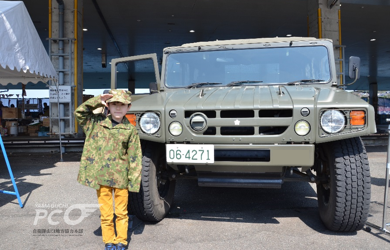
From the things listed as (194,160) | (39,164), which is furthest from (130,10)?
(194,160)

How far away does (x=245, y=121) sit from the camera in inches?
111

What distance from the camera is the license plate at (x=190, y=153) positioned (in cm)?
285

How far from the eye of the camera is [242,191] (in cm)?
463

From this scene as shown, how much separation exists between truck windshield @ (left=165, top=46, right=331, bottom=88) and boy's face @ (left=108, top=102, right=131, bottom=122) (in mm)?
1386

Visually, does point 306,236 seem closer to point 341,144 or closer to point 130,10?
point 341,144

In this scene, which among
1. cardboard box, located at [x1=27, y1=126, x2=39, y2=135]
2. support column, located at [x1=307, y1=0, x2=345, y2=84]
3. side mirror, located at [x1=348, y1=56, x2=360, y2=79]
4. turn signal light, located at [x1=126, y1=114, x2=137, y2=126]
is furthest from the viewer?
cardboard box, located at [x1=27, y1=126, x2=39, y2=135]

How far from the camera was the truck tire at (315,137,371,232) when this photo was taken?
2.80 meters

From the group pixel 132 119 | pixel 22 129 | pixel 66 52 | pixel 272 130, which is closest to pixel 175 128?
pixel 132 119

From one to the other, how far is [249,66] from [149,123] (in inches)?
63.1

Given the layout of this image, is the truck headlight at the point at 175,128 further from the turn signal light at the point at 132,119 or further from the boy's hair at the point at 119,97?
the boy's hair at the point at 119,97

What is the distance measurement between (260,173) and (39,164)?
5866mm

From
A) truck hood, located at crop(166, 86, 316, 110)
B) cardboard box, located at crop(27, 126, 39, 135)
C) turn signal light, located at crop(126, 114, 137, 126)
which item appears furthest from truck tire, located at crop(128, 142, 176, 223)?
cardboard box, located at crop(27, 126, 39, 135)

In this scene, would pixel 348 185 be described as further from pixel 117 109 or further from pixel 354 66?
pixel 117 109

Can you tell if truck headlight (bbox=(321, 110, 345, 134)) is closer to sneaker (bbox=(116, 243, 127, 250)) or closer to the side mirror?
the side mirror
